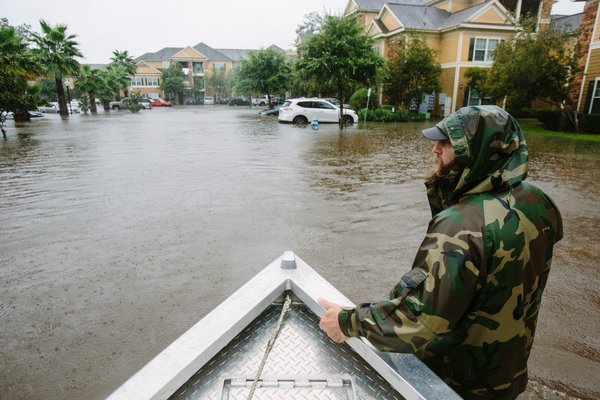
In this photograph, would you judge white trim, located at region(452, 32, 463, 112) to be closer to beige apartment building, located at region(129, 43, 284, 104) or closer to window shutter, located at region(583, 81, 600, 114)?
window shutter, located at region(583, 81, 600, 114)

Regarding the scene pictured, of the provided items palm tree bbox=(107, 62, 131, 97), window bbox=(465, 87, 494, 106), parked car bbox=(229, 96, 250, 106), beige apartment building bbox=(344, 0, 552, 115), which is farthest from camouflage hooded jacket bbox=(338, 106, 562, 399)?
parked car bbox=(229, 96, 250, 106)

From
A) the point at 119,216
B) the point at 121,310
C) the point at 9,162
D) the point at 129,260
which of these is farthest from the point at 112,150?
the point at 121,310

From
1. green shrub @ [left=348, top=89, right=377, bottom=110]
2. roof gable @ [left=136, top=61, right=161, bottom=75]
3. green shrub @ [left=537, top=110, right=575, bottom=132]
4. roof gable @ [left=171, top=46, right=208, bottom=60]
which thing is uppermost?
roof gable @ [left=171, top=46, right=208, bottom=60]

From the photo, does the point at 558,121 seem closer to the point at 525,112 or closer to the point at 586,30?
the point at 586,30

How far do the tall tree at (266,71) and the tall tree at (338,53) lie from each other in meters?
16.4

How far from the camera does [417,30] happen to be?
28.3 meters

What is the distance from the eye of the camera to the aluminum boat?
1.52 m

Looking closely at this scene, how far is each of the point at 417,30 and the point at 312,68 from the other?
43.9ft

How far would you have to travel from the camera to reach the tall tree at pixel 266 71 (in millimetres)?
35969

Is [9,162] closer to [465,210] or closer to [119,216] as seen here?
[119,216]

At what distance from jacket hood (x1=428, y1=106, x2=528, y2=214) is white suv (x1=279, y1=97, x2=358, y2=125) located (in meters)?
21.6

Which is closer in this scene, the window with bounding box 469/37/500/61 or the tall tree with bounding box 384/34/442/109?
the tall tree with bounding box 384/34/442/109

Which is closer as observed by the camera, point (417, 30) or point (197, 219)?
point (197, 219)

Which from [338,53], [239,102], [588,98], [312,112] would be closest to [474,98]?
[588,98]
